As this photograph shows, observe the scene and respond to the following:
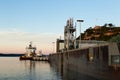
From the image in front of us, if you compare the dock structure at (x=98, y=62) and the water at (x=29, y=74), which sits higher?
the dock structure at (x=98, y=62)

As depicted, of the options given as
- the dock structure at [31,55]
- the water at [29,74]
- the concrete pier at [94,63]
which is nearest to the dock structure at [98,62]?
the concrete pier at [94,63]

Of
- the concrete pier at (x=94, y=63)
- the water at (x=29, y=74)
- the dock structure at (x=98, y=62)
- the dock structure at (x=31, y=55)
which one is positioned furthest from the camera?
the dock structure at (x=31, y=55)

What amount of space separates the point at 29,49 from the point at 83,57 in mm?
131708

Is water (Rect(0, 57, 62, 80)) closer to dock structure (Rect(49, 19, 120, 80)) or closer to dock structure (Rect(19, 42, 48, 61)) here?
dock structure (Rect(49, 19, 120, 80))

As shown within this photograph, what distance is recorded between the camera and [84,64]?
185 feet

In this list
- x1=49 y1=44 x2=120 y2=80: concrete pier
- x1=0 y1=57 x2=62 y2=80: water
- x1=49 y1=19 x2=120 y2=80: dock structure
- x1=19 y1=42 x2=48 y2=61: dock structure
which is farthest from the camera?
x1=19 y1=42 x2=48 y2=61: dock structure

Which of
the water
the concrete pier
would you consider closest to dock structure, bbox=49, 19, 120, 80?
the concrete pier

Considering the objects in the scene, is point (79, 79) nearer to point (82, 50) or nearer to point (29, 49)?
point (82, 50)

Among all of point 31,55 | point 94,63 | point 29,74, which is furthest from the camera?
point 31,55

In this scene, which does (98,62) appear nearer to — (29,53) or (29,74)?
(29,74)

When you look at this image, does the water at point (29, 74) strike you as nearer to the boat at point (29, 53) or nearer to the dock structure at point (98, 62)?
the dock structure at point (98, 62)

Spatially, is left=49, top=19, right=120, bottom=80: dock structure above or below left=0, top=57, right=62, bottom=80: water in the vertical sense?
above

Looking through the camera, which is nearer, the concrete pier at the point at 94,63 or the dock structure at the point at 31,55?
the concrete pier at the point at 94,63

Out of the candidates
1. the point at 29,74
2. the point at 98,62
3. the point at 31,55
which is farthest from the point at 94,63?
the point at 31,55
